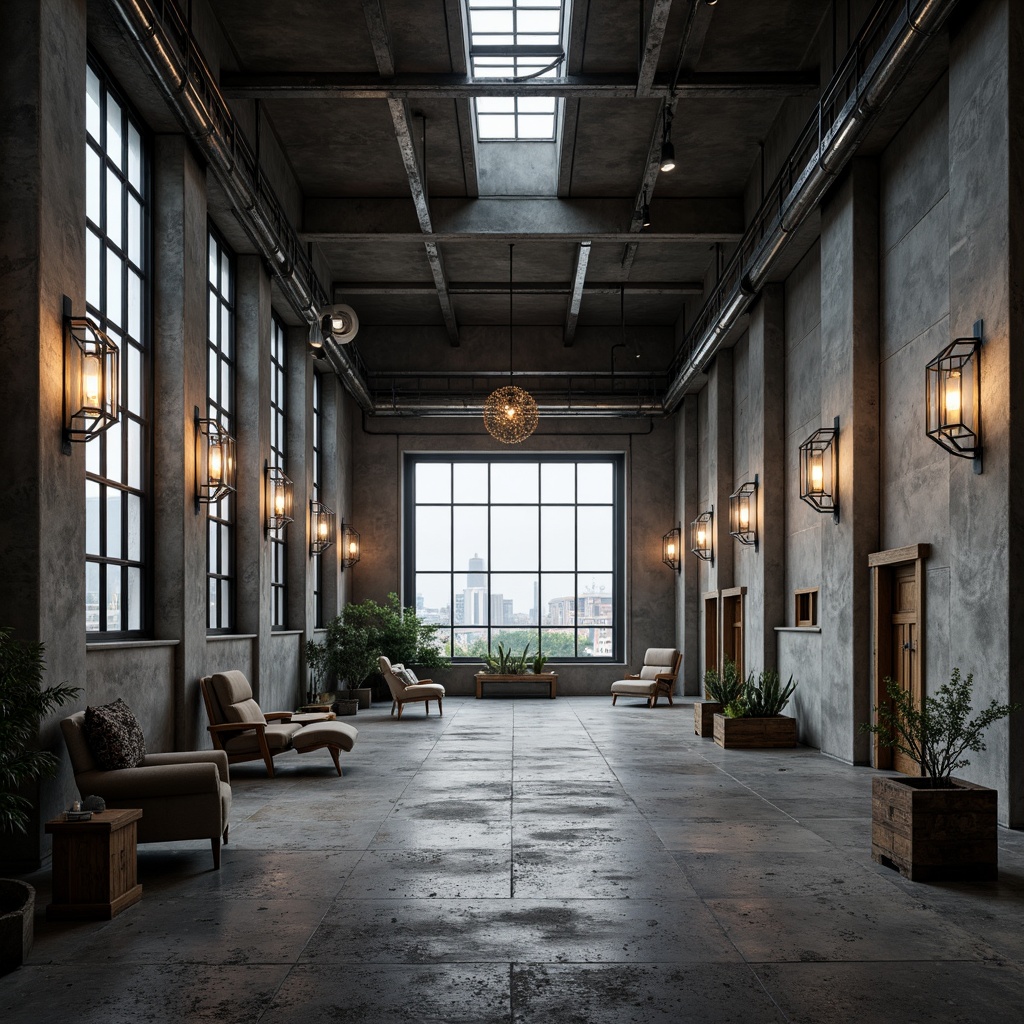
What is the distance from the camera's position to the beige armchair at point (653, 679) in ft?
55.1

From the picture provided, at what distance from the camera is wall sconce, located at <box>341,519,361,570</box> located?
706 inches

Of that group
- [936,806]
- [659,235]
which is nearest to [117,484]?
[936,806]

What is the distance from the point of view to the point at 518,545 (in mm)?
20219

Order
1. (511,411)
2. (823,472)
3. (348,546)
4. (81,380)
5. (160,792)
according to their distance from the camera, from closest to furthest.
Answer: (160,792)
(81,380)
(823,472)
(511,411)
(348,546)

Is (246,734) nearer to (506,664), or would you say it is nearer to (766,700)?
(766,700)

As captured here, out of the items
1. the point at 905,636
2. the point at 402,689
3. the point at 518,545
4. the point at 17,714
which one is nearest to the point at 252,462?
the point at 402,689

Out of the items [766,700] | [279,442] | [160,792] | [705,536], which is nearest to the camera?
[160,792]

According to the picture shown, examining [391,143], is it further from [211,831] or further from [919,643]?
[211,831]

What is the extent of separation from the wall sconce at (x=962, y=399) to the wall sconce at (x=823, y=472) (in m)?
2.75

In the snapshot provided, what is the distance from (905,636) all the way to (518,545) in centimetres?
1182

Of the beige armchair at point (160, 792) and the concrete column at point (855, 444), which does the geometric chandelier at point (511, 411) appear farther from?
the beige armchair at point (160, 792)

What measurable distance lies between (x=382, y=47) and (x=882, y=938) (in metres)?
7.92

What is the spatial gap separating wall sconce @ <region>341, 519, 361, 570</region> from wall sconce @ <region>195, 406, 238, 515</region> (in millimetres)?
8450

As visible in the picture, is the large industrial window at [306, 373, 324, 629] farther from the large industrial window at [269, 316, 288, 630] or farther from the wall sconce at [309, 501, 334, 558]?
the large industrial window at [269, 316, 288, 630]
